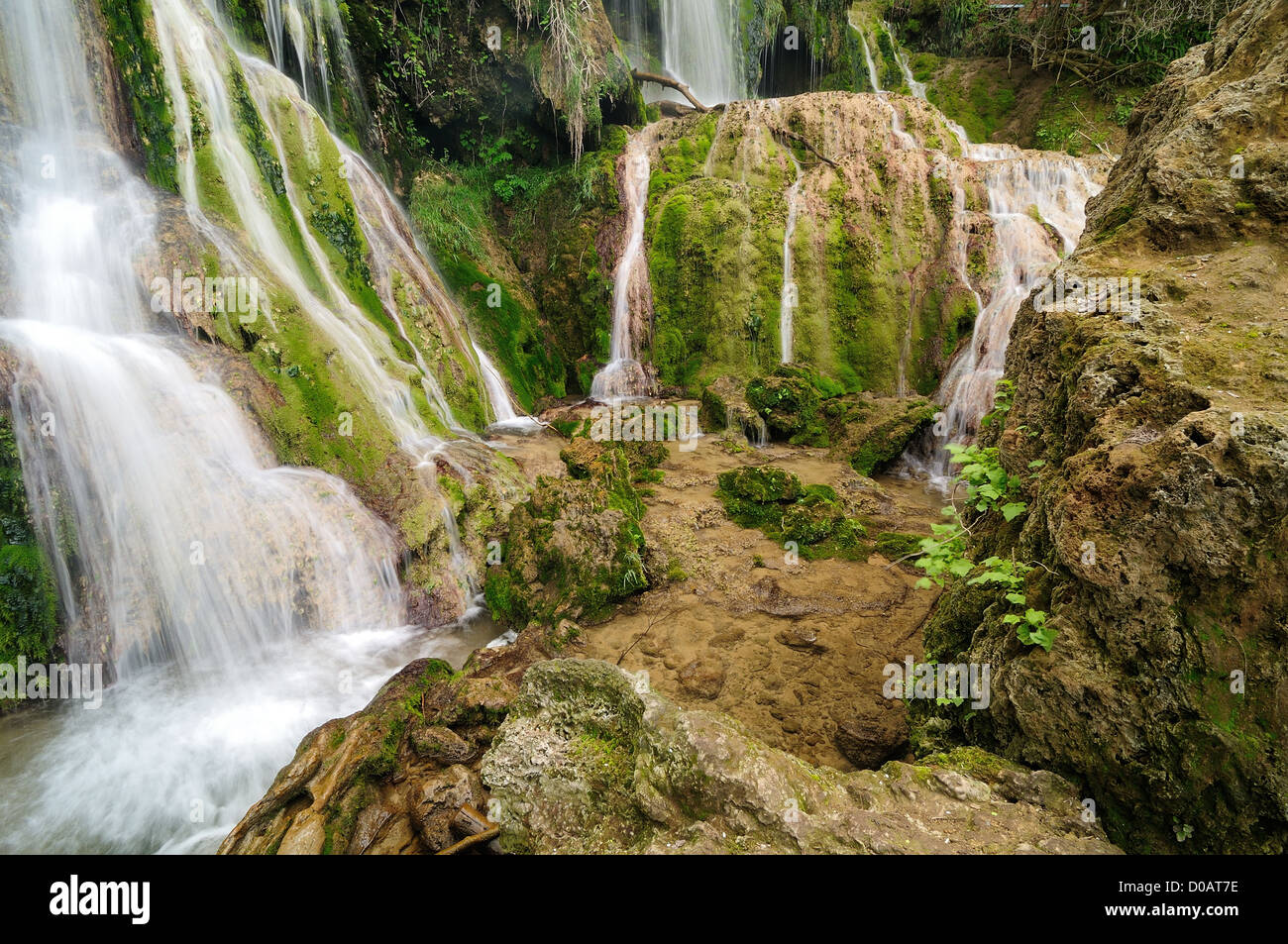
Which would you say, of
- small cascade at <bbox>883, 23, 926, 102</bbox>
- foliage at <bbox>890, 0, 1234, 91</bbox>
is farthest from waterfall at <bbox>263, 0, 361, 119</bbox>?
foliage at <bbox>890, 0, 1234, 91</bbox>

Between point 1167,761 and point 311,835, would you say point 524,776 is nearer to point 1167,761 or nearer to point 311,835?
point 311,835

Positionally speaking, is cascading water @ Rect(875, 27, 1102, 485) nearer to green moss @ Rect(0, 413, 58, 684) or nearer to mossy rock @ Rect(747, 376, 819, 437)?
mossy rock @ Rect(747, 376, 819, 437)

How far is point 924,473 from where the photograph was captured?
9258 millimetres

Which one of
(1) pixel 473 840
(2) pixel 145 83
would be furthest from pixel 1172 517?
(2) pixel 145 83

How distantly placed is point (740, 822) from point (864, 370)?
11.7m

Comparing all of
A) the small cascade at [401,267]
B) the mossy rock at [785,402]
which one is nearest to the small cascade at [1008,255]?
the mossy rock at [785,402]

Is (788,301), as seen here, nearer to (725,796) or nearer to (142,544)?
(142,544)

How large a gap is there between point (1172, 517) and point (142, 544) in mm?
7614

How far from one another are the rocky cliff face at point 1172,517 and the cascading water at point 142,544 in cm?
511

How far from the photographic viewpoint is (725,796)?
87.6 inches

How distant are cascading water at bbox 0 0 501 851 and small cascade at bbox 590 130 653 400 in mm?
7226

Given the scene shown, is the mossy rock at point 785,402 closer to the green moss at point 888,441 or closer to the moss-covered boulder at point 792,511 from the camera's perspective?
the green moss at point 888,441

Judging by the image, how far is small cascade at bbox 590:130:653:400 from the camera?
42.7 ft

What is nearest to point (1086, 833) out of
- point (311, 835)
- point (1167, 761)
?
point (1167, 761)
